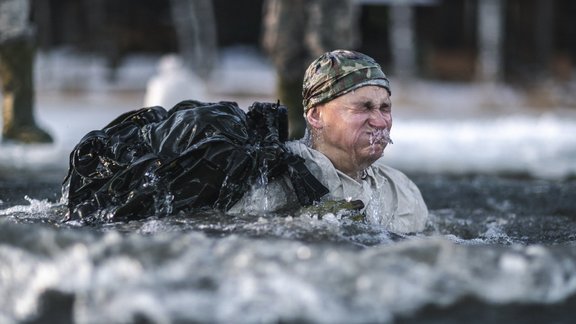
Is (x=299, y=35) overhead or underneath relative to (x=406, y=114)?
overhead

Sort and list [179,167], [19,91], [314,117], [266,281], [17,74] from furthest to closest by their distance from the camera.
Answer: [19,91] → [17,74] → [314,117] → [179,167] → [266,281]

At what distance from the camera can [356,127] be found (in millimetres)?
3744

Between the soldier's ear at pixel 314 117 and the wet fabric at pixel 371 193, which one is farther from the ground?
the soldier's ear at pixel 314 117

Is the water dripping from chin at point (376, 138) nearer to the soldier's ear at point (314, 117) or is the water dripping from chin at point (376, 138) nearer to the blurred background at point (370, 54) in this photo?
the soldier's ear at point (314, 117)

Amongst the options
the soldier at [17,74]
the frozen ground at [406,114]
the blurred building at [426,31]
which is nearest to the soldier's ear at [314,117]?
the frozen ground at [406,114]

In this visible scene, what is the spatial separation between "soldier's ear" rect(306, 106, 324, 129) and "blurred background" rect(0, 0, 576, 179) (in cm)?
1303

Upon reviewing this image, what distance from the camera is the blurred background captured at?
66.8ft

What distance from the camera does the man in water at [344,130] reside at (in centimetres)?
376

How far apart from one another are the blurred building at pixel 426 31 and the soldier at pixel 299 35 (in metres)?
10.5

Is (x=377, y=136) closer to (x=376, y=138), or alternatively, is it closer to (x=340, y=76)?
(x=376, y=138)

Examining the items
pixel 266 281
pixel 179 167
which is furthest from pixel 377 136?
pixel 266 281

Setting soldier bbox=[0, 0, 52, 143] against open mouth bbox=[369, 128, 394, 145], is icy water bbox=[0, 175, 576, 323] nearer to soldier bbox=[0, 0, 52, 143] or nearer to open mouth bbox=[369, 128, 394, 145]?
open mouth bbox=[369, 128, 394, 145]

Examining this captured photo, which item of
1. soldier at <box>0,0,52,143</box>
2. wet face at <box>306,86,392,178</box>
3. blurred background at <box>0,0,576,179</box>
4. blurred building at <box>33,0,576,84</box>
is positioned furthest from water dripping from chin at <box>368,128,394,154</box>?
blurred building at <box>33,0,576,84</box>

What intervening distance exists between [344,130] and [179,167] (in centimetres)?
65
